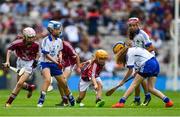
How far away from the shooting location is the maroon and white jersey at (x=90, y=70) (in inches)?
961

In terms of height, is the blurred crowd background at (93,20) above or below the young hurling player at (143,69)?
below

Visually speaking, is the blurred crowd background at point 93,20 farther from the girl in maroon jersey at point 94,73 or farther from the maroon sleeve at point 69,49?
the maroon sleeve at point 69,49

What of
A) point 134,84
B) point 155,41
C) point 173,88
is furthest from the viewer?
point 155,41

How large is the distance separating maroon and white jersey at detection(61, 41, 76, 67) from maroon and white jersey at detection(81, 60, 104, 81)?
0.44 m

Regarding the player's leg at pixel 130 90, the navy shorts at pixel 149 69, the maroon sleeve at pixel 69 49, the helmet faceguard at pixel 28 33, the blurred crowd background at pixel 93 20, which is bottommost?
the blurred crowd background at pixel 93 20

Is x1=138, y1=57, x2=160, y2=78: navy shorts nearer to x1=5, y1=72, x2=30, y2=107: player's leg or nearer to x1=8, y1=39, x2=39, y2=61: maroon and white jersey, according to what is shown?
x1=8, y1=39, x2=39, y2=61: maroon and white jersey

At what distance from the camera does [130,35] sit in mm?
23672

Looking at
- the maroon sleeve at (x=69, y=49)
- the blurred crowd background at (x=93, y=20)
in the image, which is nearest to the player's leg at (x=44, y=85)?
the maroon sleeve at (x=69, y=49)

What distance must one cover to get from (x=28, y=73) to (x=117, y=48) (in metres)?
2.73

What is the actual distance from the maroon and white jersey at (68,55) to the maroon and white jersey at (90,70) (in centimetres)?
44

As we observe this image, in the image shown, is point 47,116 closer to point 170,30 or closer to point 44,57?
point 44,57

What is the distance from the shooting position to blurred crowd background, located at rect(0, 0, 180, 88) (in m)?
40.0

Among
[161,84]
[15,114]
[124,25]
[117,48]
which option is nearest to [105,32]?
[124,25]

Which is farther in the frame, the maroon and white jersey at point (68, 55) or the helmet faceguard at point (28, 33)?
the maroon and white jersey at point (68, 55)
